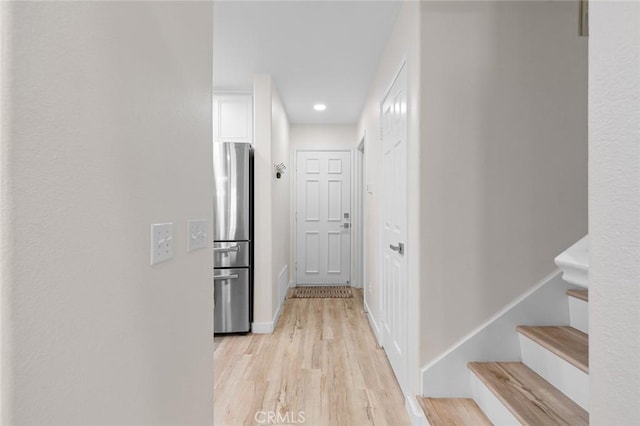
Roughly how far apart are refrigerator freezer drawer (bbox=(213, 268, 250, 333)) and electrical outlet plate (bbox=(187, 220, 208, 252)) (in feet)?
6.60

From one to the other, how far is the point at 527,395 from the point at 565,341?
0.31m

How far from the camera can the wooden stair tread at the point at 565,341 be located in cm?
138

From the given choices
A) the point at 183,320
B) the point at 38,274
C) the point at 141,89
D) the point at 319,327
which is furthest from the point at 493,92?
the point at 319,327

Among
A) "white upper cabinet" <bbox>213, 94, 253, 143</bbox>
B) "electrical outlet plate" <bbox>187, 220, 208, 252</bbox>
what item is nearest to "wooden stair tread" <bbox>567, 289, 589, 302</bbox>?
"electrical outlet plate" <bbox>187, 220, 208, 252</bbox>

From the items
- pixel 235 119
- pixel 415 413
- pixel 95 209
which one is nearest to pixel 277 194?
pixel 235 119

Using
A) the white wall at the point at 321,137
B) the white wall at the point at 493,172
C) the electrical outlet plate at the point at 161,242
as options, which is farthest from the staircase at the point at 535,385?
the white wall at the point at 321,137

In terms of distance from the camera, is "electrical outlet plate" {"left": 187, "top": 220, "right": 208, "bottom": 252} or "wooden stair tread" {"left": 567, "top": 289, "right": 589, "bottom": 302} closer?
"electrical outlet plate" {"left": 187, "top": 220, "right": 208, "bottom": 252}

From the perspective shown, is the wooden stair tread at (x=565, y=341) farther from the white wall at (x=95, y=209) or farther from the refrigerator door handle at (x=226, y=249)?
the refrigerator door handle at (x=226, y=249)

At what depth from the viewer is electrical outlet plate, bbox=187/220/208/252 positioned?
3.98ft

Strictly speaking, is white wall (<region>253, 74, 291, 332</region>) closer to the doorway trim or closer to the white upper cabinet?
the white upper cabinet

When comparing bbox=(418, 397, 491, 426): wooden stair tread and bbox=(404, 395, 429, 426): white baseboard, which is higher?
bbox=(418, 397, 491, 426): wooden stair tread

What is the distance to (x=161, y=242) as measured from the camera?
3.26ft

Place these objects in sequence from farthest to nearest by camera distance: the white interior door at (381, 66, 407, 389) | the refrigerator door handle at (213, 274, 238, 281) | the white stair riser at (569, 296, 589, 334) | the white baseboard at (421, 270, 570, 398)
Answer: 1. the refrigerator door handle at (213, 274, 238, 281)
2. the white interior door at (381, 66, 407, 389)
3. the white baseboard at (421, 270, 570, 398)
4. the white stair riser at (569, 296, 589, 334)

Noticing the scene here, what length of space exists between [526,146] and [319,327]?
2531mm
